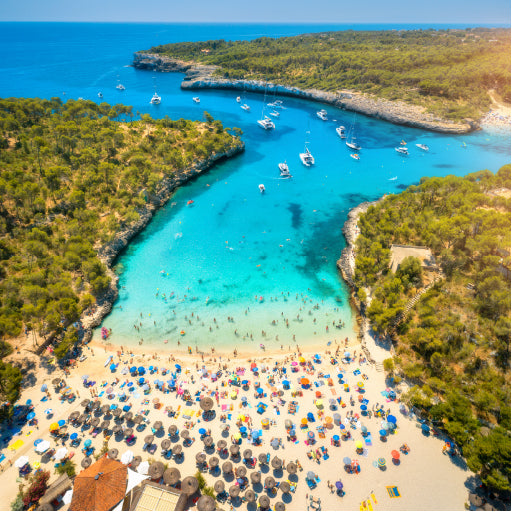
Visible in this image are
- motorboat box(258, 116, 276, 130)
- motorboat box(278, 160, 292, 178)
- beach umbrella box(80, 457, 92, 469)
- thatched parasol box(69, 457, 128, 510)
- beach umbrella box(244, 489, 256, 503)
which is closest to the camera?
thatched parasol box(69, 457, 128, 510)

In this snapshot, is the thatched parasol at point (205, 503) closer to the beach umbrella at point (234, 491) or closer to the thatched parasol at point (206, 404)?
the beach umbrella at point (234, 491)

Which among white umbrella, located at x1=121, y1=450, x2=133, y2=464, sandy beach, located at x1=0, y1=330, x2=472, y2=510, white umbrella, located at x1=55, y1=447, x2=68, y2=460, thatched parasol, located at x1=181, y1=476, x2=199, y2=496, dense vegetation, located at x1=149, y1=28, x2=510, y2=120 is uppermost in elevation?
dense vegetation, located at x1=149, y1=28, x2=510, y2=120

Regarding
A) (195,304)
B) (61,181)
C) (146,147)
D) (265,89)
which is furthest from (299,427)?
(265,89)

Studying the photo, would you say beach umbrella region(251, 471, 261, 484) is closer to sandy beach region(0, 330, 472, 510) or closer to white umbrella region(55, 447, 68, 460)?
sandy beach region(0, 330, 472, 510)

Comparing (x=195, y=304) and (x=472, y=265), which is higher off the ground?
(x=472, y=265)

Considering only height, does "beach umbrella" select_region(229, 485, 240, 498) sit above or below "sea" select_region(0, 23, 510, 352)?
below

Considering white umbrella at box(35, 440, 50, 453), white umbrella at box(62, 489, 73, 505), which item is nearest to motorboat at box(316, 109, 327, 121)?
white umbrella at box(35, 440, 50, 453)

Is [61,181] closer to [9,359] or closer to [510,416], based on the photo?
[9,359]
